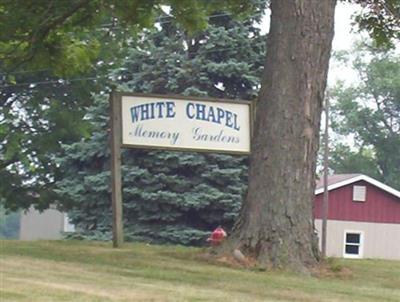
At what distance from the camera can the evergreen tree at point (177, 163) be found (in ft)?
85.8

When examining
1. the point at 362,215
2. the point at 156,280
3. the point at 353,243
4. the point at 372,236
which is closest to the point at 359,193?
the point at 362,215

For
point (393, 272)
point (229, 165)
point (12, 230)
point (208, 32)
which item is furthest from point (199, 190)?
point (12, 230)

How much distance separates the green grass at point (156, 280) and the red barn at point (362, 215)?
23.9 metres

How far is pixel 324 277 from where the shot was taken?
12273 mm

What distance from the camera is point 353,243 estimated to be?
3788 cm

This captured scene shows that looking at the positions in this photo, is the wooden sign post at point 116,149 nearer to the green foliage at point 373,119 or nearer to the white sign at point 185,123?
Result: the white sign at point 185,123

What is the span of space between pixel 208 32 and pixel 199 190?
15.5 ft

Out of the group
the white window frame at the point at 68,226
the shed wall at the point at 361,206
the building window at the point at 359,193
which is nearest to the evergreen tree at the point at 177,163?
→ the white window frame at the point at 68,226

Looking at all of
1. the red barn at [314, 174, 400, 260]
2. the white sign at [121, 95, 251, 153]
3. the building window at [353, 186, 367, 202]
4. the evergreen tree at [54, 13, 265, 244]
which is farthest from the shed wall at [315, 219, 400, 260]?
the white sign at [121, 95, 251, 153]

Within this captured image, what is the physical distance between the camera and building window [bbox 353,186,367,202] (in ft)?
127

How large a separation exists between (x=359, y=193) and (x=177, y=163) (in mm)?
14566

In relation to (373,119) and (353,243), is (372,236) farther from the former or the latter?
(373,119)

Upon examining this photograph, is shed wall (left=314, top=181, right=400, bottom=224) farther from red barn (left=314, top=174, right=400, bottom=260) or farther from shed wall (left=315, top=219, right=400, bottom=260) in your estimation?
shed wall (left=315, top=219, right=400, bottom=260)

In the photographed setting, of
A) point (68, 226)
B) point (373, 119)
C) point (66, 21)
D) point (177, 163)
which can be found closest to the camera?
point (66, 21)
